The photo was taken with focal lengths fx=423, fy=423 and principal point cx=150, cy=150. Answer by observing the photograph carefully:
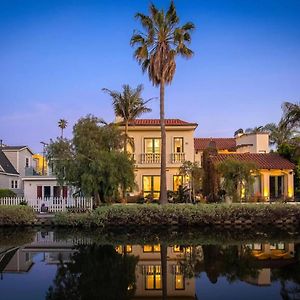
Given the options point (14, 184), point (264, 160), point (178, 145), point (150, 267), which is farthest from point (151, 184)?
point (150, 267)

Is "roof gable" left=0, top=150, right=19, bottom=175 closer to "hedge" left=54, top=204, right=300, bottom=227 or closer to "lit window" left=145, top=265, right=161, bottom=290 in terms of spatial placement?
"hedge" left=54, top=204, right=300, bottom=227

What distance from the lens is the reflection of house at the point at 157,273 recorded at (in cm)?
1173

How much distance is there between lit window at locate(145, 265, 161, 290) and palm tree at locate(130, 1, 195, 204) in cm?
1363

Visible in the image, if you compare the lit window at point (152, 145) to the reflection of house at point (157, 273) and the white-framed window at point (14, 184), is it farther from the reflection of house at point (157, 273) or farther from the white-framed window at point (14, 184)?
the white-framed window at point (14, 184)

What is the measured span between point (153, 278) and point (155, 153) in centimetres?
2232

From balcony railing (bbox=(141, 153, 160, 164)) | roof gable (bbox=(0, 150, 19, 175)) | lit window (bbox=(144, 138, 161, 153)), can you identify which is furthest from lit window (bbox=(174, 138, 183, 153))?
roof gable (bbox=(0, 150, 19, 175))

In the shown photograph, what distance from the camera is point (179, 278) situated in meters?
13.3

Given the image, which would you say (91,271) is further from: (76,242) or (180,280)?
(76,242)

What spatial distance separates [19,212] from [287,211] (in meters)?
17.7

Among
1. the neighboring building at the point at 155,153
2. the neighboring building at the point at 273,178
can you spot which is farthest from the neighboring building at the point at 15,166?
the neighboring building at the point at 273,178

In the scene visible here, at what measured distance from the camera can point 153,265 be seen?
1541 centimetres

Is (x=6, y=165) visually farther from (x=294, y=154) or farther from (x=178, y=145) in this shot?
(x=294, y=154)

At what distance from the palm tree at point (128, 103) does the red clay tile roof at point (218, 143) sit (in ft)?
37.8

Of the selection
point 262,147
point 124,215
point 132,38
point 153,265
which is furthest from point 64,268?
point 262,147
